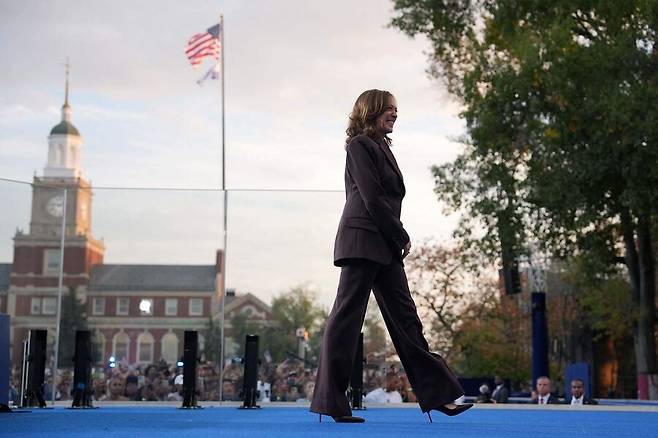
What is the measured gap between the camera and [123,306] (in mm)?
12930

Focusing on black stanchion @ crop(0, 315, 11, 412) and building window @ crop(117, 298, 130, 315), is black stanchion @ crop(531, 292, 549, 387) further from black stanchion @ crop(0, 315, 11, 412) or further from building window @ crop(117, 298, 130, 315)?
black stanchion @ crop(0, 315, 11, 412)

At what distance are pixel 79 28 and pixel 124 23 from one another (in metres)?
6.53

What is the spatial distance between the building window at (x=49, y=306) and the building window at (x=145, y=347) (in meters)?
1.08

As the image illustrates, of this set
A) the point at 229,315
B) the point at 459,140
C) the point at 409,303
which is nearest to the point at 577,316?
the point at 459,140

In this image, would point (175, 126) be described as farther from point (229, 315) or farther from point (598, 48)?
point (229, 315)

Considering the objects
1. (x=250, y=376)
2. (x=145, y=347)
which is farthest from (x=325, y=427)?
(x=145, y=347)

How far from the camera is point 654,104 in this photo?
69.2ft

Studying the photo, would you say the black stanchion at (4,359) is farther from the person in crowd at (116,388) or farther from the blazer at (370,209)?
the person in crowd at (116,388)

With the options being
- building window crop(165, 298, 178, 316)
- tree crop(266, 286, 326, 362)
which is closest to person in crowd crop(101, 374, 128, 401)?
building window crop(165, 298, 178, 316)

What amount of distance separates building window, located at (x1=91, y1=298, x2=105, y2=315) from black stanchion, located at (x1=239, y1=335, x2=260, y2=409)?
266 cm

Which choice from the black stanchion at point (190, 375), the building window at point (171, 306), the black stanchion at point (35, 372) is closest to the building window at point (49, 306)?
the building window at point (171, 306)

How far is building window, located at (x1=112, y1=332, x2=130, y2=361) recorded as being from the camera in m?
12.9

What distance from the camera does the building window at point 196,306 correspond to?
Answer: 12.7m

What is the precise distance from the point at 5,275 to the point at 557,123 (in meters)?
14.4
